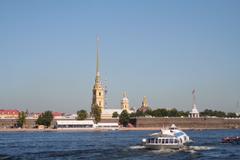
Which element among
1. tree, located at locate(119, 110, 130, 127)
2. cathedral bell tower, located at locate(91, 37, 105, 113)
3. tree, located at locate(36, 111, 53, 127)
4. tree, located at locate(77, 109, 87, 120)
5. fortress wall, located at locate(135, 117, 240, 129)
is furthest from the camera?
cathedral bell tower, located at locate(91, 37, 105, 113)

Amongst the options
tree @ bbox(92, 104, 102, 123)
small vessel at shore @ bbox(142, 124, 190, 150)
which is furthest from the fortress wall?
small vessel at shore @ bbox(142, 124, 190, 150)

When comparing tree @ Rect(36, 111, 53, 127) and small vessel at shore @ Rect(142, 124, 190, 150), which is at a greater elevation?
tree @ Rect(36, 111, 53, 127)

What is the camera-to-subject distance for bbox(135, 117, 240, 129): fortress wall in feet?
557

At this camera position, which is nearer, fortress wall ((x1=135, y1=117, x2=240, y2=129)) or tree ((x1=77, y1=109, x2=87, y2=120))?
tree ((x1=77, y1=109, x2=87, y2=120))

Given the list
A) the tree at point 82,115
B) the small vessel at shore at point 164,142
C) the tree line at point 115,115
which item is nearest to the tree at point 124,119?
the tree line at point 115,115

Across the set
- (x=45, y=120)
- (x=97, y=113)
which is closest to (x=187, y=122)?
(x=97, y=113)

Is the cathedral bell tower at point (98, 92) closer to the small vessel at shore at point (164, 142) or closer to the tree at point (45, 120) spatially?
the tree at point (45, 120)

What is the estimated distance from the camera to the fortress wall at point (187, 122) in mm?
169750

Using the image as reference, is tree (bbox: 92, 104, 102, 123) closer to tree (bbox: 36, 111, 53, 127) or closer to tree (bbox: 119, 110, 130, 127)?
tree (bbox: 119, 110, 130, 127)

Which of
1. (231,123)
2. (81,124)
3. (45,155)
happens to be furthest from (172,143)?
(231,123)

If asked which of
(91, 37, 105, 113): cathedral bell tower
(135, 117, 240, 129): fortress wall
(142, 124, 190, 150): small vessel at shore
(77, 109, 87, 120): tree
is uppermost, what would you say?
(91, 37, 105, 113): cathedral bell tower

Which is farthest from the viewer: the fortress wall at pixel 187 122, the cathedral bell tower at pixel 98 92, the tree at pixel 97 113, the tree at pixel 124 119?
the cathedral bell tower at pixel 98 92

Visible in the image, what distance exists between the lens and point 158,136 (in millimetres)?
52844

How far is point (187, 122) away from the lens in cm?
17350
